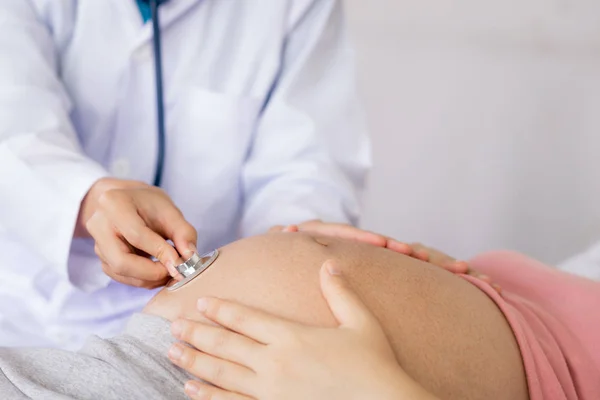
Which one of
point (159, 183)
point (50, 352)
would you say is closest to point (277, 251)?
point (50, 352)

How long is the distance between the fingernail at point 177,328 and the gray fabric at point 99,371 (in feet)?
0.06

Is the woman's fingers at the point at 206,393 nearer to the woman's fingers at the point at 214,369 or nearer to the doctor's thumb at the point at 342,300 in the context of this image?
the woman's fingers at the point at 214,369

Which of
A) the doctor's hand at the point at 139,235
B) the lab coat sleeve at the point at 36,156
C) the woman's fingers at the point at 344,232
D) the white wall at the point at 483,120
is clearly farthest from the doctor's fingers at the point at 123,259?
the white wall at the point at 483,120

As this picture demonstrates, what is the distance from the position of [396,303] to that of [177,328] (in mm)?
225

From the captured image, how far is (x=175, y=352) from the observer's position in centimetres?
69

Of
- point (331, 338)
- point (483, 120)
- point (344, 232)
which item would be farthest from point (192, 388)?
point (483, 120)

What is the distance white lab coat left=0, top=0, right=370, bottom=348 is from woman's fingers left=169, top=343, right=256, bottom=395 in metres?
0.31

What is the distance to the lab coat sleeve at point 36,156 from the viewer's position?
3.04 feet

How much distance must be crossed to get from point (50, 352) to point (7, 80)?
47 cm

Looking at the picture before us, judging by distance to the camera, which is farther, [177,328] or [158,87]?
[158,87]

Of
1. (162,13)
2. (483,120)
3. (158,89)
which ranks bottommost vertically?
(483,120)

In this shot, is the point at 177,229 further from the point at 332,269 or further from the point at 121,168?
the point at 121,168

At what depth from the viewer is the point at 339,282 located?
0.74 meters

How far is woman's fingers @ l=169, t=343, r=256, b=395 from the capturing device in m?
0.66
